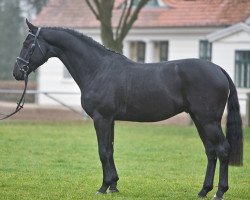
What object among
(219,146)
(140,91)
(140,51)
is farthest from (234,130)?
(140,51)

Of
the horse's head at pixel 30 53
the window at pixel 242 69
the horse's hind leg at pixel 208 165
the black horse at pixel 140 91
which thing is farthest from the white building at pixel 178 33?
the horse's head at pixel 30 53

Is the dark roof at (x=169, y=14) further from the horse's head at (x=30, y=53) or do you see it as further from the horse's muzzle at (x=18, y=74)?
the horse's muzzle at (x=18, y=74)

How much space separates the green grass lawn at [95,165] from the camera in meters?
11.5

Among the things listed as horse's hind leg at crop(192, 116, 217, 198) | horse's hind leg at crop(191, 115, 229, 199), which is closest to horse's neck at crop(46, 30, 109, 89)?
horse's hind leg at crop(192, 116, 217, 198)

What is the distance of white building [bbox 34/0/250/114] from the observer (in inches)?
1353

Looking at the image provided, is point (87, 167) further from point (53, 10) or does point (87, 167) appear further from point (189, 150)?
point (53, 10)

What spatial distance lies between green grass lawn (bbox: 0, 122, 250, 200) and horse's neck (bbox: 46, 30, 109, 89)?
5.89ft

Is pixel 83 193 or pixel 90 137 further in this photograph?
pixel 90 137

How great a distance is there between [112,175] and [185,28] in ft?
84.3

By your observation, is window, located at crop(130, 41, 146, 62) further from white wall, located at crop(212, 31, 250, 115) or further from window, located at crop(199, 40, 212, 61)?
white wall, located at crop(212, 31, 250, 115)

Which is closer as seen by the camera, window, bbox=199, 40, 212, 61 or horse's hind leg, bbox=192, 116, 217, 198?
horse's hind leg, bbox=192, 116, 217, 198

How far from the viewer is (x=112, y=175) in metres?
11.4

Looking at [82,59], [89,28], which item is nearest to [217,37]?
[89,28]

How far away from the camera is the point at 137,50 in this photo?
39625 millimetres
